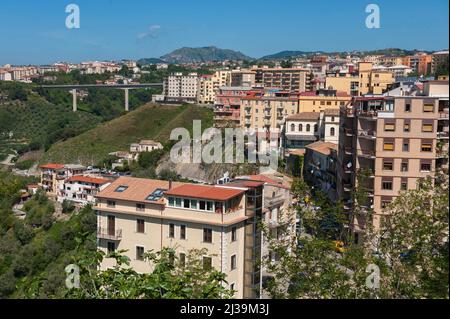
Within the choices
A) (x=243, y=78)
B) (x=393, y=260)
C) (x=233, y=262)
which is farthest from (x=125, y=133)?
(x=393, y=260)

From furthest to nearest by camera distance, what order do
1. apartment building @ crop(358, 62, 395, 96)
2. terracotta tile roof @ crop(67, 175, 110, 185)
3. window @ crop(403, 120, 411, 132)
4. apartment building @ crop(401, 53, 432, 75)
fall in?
1. apartment building @ crop(401, 53, 432, 75)
2. apartment building @ crop(358, 62, 395, 96)
3. terracotta tile roof @ crop(67, 175, 110, 185)
4. window @ crop(403, 120, 411, 132)

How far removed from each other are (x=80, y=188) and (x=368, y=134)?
1391 centimetres

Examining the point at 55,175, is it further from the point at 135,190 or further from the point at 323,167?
the point at 135,190

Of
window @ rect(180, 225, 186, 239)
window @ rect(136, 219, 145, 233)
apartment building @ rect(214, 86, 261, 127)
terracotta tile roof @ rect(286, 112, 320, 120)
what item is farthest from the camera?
apartment building @ rect(214, 86, 261, 127)

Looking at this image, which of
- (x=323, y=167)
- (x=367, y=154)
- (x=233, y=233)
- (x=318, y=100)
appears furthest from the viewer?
(x=318, y=100)

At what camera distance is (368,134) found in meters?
12.7

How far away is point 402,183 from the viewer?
12148mm

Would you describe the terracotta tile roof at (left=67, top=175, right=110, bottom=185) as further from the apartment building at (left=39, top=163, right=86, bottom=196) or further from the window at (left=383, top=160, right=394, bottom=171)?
the window at (left=383, top=160, right=394, bottom=171)

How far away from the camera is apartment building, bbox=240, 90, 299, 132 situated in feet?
82.4

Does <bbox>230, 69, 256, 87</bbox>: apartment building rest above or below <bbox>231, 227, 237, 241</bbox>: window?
above

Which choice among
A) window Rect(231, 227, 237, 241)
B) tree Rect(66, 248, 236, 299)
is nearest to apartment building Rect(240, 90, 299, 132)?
window Rect(231, 227, 237, 241)

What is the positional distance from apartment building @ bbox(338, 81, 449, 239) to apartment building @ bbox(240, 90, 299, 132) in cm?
1228

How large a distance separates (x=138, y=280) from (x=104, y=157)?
1077 inches

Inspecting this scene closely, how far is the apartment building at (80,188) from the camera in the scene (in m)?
22.8
